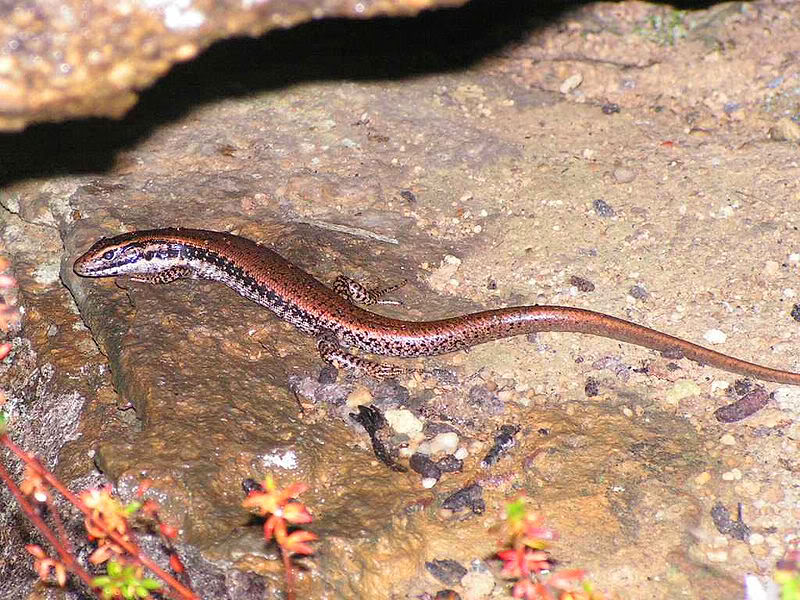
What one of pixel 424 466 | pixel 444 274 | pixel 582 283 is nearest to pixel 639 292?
pixel 582 283

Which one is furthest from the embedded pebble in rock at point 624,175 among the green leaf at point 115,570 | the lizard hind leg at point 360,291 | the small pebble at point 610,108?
the green leaf at point 115,570

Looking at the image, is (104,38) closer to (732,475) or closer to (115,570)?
(115,570)

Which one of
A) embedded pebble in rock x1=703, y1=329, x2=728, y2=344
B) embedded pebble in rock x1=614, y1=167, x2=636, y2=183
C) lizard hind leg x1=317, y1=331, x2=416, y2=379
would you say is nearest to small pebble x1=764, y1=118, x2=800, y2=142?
embedded pebble in rock x1=614, y1=167, x2=636, y2=183

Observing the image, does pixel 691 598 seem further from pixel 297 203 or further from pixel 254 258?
pixel 297 203

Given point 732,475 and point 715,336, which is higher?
point 715,336

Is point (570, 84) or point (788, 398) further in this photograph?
point (570, 84)
